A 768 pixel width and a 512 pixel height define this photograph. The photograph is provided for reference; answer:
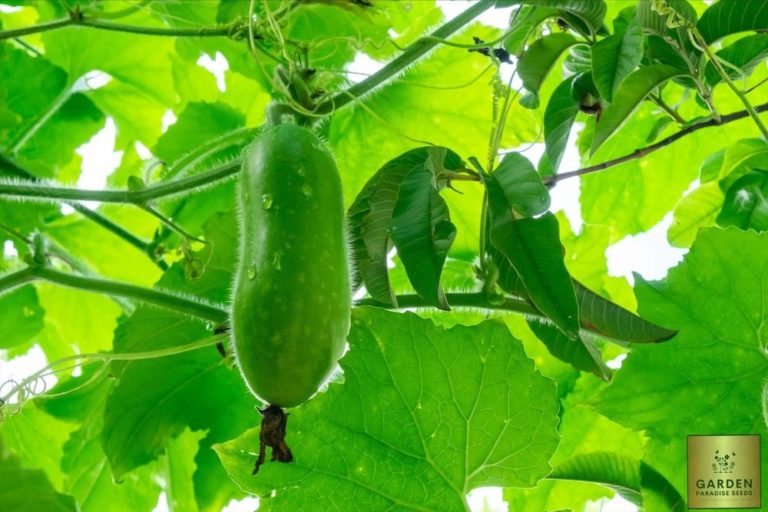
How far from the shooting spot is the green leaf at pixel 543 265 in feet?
2.45

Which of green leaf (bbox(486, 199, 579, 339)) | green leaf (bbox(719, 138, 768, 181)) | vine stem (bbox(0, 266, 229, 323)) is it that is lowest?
green leaf (bbox(486, 199, 579, 339))

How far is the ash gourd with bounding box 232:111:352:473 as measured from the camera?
2.24 ft

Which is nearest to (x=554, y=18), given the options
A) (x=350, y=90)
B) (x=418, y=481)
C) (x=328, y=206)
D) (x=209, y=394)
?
(x=350, y=90)

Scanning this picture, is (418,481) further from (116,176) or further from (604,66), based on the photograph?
(116,176)

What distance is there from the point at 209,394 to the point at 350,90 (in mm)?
452

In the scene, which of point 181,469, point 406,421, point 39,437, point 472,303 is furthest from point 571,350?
point 39,437

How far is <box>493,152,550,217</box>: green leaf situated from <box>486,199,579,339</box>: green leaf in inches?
0.4

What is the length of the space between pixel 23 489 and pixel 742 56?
0.81 metres

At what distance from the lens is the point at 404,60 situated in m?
1.04

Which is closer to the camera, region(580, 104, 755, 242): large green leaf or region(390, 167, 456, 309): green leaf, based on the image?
region(390, 167, 456, 309): green leaf

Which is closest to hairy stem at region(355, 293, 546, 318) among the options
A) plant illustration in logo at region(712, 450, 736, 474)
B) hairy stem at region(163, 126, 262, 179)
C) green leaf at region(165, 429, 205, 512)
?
plant illustration in logo at region(712, 450, 736, 474)

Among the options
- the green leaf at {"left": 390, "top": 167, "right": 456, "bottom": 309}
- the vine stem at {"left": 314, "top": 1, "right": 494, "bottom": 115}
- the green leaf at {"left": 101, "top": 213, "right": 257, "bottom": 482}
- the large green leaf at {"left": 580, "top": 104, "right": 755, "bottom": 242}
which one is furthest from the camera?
the large green leaf at {"left": 580, "top": 104, "right": 755, "bottom": 242}

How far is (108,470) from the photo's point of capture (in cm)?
143

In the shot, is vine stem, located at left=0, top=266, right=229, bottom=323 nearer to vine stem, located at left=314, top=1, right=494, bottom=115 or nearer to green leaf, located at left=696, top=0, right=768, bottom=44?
vine stem, located at left=314, top=1, right=494, bottom=115
